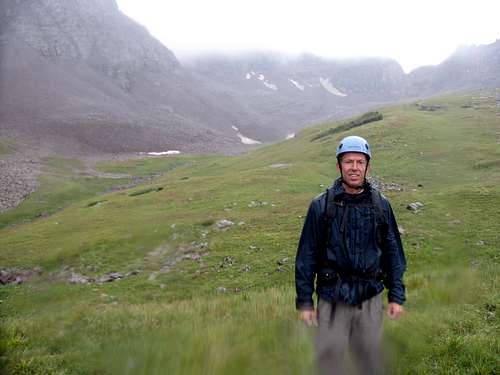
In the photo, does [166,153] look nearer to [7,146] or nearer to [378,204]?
[7,146]

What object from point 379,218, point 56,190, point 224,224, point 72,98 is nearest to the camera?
point 379,218

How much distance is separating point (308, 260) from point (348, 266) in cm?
62

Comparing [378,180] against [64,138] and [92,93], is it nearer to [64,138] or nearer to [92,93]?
[64,138]

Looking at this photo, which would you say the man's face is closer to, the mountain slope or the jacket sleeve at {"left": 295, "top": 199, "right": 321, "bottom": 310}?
the jacket sleeve at {"left": 295, "top": 199, "right": 321, "bottom": 310}

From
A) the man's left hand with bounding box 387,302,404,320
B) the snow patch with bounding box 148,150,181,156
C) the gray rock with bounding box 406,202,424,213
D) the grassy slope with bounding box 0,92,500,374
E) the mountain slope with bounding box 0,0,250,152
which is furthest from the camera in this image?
the mountain slope with bounding box 0,0,250,152

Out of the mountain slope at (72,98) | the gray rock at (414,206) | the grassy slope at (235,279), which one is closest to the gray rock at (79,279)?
the grassy slope at (235,279)

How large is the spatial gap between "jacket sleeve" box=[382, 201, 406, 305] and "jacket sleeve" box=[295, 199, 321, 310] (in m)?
1.16

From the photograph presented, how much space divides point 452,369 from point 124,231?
23681 millimetres

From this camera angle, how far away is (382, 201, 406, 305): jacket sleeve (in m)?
6.20

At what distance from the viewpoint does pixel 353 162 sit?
6117mm

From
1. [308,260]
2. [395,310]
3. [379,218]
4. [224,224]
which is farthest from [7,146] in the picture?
[395,310]

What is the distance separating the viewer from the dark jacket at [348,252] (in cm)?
589

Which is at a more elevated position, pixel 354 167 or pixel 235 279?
pixel 354 167

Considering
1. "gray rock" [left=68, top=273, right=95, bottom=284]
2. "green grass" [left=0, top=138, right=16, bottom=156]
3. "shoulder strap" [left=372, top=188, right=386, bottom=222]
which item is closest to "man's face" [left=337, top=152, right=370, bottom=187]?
"shoulder strap" [left=372, top=188, right=386, bottom=222]
